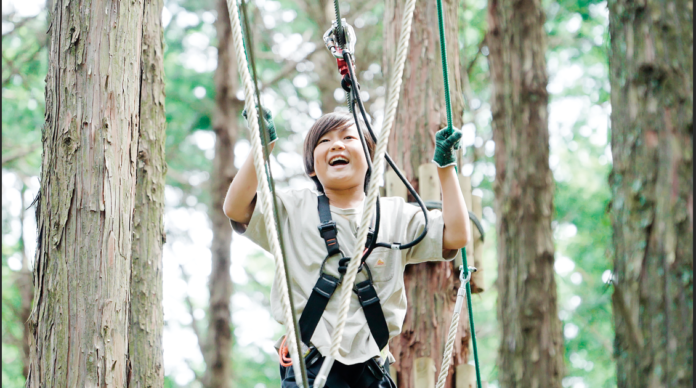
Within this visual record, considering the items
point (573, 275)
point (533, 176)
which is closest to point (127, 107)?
point (533, 176)

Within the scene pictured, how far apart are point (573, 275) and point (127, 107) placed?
421 inches

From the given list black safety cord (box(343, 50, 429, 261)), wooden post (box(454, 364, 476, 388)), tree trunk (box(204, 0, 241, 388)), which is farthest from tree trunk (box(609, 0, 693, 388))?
tree trunk (box(204, 0, 241, 388))

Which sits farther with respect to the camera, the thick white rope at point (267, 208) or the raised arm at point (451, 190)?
the raised arm at point (451, 190)

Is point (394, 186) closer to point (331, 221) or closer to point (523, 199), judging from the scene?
point (331, 221)

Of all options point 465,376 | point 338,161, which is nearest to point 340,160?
point 338,161

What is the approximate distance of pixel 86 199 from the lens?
75.5 inches

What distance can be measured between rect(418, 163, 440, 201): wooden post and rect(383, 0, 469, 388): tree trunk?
0.30 ft

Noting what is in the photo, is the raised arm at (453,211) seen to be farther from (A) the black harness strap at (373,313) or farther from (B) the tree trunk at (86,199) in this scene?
(B) the tree trunk at (86,199)

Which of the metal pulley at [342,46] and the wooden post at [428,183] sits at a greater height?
the metal pulley at [342,46]

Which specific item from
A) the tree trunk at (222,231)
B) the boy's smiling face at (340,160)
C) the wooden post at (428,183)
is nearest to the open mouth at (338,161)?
the boy's smiling face at (340,160)

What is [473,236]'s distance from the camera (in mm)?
3301

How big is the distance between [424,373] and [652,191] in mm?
1405

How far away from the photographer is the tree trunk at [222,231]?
21.3 ft

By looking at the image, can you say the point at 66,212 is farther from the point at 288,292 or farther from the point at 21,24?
the point at 21,24
